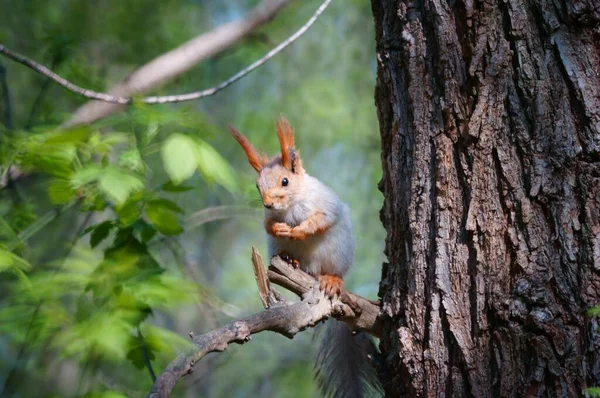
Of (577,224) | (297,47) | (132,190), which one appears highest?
(297,47)

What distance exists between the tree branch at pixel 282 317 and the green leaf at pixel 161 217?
35 cm

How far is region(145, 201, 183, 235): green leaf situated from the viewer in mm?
2197

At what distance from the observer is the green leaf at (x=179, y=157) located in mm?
2020

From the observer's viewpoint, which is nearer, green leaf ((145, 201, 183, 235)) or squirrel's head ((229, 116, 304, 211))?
green leaf ((145, 201, 183, 235))

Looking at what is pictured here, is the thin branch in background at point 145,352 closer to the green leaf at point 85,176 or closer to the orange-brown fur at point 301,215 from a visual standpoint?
the green leaf at point 85,176

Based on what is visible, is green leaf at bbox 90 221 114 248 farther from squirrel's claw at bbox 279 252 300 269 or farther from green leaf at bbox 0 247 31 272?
squirrel's claw at bbox 279 252 300 269

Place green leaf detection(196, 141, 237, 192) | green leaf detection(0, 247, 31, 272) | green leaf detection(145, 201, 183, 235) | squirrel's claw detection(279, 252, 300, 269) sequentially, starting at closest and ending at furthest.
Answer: green leaf detection(0, 247, 31, 272)
green leaf detection(196, 141, 237, 192)
green leaf detection(145, 201, 183, 235)
squirrel's claw detection(279, 252, 300, 269)

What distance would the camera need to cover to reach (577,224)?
5.24ft

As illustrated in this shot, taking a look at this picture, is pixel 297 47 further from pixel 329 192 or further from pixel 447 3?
pixel 447 3

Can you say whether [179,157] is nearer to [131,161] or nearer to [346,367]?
[131,161]

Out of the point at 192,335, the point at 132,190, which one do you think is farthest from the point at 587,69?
the point at 132,190

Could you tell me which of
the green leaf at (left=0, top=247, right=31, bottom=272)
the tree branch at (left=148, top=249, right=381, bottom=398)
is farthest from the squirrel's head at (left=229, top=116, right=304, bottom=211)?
the green leaf at (left=0, top=247, right=31, bottom=272)

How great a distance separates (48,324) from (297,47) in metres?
6.02

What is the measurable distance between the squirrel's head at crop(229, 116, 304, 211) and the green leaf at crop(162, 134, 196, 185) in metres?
0.25
